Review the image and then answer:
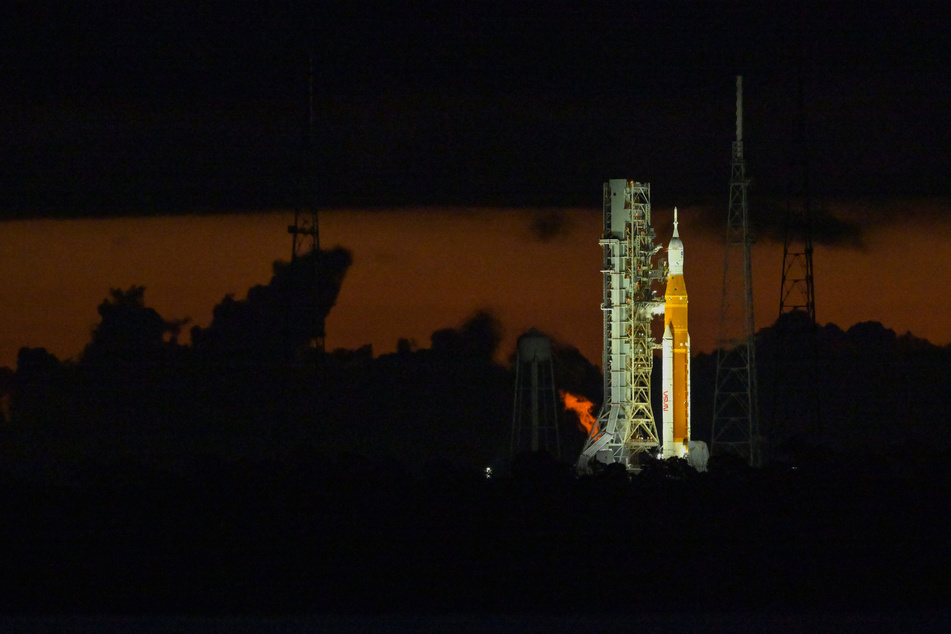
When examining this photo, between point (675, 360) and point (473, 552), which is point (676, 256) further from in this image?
point (473, 552)

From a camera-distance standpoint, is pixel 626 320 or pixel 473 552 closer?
pixel 473 552

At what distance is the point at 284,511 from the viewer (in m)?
49.5

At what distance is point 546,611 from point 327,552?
6.22 m

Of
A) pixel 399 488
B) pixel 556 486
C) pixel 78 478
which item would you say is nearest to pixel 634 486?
pixel 556 486

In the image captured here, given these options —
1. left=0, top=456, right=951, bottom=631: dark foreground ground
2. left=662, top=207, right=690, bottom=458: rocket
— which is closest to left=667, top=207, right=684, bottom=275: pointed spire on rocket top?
left=662, top=207, right=690, bottom=458: rocket

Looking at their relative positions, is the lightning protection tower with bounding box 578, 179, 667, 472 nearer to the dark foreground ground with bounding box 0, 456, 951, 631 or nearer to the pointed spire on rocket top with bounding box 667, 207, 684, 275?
the pointed spire on rocket top with bounding box 667, 207, 684, 275

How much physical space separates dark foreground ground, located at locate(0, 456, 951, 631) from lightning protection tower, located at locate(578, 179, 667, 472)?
61.9 ft

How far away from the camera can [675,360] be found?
72.5 meters

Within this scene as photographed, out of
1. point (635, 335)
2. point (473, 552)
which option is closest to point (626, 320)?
point (635, 335)

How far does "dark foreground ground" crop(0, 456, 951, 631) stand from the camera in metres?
44.2

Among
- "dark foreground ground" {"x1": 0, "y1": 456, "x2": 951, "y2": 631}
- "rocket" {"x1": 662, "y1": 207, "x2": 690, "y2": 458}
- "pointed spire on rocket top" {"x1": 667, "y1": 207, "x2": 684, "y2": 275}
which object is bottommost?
"dark foreground ground" {"x1": 0, "y1": 456, "x2": 951, "y2": 631}

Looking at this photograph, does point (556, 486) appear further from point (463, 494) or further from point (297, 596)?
point (297, 596)

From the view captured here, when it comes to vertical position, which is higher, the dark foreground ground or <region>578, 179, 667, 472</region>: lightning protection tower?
<region>578, 179, 667, 472</region>: lightning protection tower

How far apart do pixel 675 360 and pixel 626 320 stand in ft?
8.70
